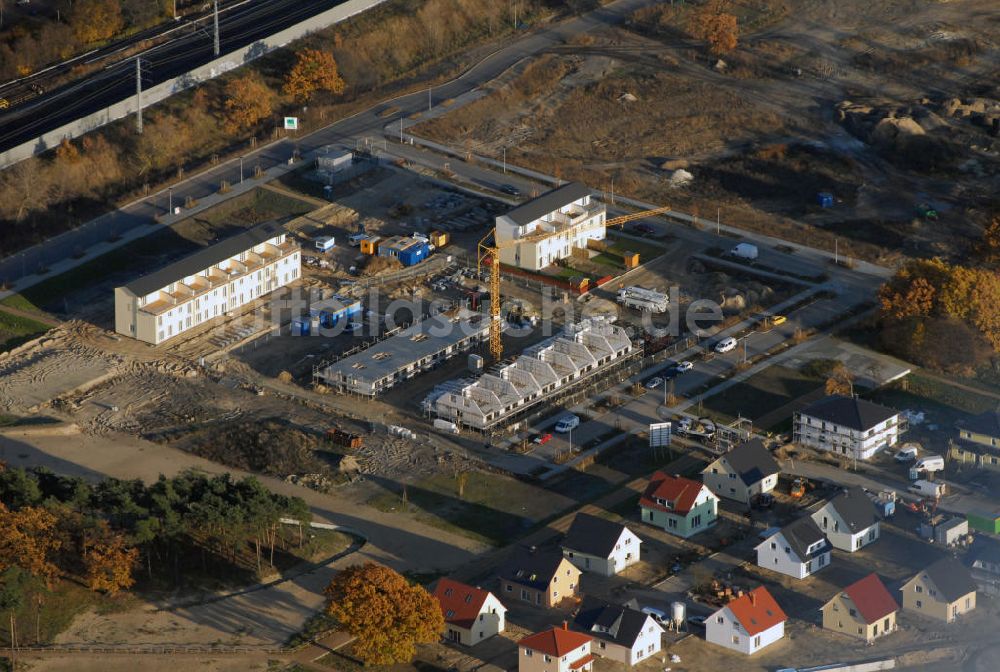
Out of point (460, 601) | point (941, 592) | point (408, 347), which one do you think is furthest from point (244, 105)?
point (941, 592)

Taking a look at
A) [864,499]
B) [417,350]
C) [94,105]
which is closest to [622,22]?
[94,105]

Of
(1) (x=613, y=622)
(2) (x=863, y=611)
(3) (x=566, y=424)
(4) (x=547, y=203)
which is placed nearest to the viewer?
(1) (x=613, y=622)

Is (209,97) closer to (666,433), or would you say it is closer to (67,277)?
(67,277)

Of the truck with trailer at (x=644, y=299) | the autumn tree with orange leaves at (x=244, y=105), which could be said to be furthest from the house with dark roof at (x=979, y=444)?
the autumn tree with orange leaves at (x=244, y=105)

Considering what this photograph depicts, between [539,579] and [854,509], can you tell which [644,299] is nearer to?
[854,509]

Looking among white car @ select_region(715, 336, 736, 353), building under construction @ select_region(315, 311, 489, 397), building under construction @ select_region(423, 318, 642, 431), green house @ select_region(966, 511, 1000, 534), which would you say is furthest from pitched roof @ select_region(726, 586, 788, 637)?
building under construction @ select_region(315, 311, 489, 397)

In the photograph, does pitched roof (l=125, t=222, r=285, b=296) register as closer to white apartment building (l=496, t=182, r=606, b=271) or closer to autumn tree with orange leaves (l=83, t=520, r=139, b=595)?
white apartment building (l=496, t=182, r=606, b=271)
